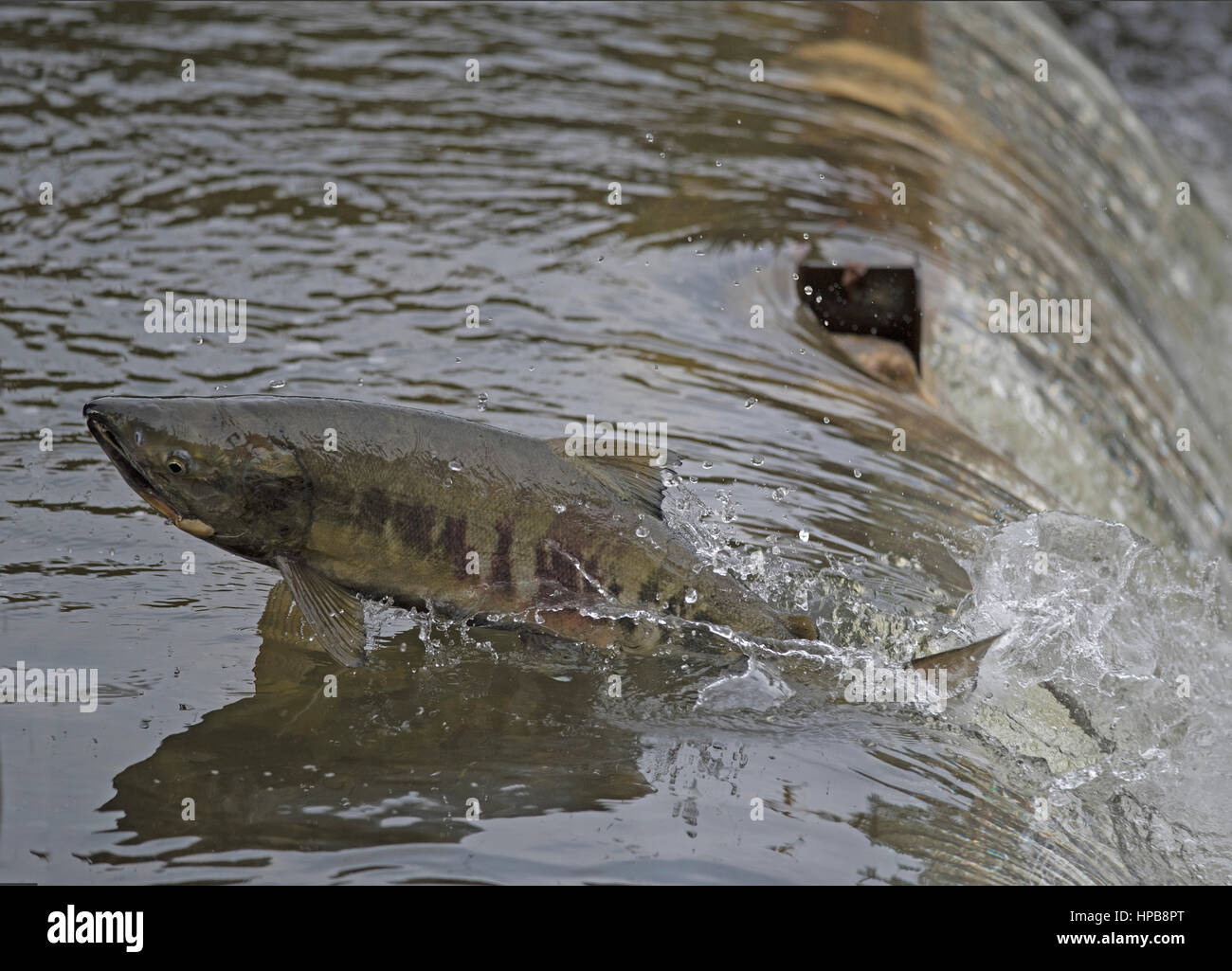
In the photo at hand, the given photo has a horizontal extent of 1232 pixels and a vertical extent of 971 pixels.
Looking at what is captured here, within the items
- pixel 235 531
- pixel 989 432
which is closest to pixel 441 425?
pixel 235 531

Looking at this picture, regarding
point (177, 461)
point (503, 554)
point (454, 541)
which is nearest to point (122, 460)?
point (177, 461)

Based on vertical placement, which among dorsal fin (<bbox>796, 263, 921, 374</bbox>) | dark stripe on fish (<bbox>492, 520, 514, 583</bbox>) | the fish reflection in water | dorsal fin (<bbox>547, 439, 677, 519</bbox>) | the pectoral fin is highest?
dorsal fin (<bbox>796, 263, 921, 374</bbox>)

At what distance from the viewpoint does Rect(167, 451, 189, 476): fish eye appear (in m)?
4.45

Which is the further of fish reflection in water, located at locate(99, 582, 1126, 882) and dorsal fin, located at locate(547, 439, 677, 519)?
dorsal fin, located at locate(547, 439, 677, 519)

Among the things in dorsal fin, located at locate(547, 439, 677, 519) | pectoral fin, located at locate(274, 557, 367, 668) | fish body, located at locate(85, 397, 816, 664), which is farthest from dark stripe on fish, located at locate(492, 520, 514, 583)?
pectoral fin, located at locate(274, 557, 367, 668)

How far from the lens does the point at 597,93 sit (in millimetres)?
10578

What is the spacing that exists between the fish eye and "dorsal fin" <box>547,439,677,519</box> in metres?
1.15

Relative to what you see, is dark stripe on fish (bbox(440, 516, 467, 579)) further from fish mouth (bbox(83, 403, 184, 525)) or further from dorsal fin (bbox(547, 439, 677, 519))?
fish mouth (bbox(83, 403, 184, 525))

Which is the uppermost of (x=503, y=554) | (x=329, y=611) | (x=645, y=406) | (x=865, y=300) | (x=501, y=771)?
(x=865, y=300)

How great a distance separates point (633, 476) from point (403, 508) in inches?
29.7

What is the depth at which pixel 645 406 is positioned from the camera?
678 cm

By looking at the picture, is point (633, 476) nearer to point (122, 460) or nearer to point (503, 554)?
point (503, 554)

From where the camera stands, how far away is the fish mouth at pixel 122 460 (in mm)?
4441

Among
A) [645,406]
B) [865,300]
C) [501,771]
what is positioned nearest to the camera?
[501,771]
